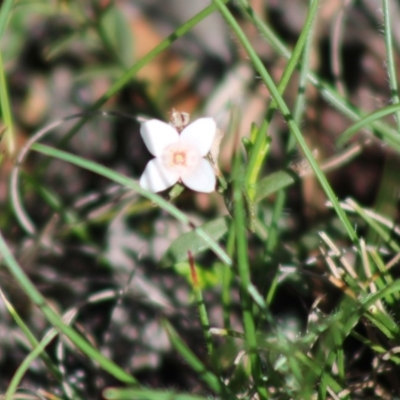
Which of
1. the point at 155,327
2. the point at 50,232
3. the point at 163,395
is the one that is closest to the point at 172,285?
the point at 155,327

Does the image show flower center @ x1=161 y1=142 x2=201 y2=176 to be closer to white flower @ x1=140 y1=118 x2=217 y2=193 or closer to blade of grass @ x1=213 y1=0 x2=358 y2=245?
white flower @ x1=140 y1=118 x2=217 y2=193

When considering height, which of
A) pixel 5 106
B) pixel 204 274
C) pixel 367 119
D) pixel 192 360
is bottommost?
pixel 204 274

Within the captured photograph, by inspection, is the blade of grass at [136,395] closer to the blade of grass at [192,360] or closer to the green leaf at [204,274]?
the blade of grass at [192,360]

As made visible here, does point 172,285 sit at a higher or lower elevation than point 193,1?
lower

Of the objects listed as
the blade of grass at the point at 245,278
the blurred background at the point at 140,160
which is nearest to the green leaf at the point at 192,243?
the blurred background at the point at 140,160

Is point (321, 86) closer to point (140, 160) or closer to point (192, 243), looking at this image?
point (192, 243)

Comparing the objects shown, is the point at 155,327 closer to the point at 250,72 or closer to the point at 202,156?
the point at 202,156

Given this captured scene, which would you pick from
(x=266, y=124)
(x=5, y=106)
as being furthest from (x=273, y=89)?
(x=5, y=106)

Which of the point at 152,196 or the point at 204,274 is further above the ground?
the point at 152,196
